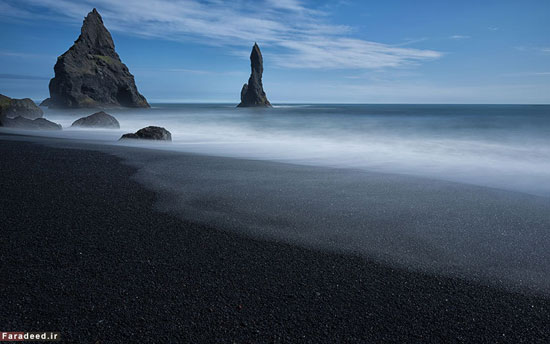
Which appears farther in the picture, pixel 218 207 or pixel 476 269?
pixel 218 207

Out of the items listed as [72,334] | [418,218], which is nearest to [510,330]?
[418,218]

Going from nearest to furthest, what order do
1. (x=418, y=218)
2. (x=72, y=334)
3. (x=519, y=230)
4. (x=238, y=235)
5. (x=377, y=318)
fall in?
(x=72, y=334) < (x=377, y=318) < (x=238, y=235) < (x=519, y=230) < (x=418, y=218)

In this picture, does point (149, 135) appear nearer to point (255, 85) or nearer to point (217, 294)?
point (217, 294)

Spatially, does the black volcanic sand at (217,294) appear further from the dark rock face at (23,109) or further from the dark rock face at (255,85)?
the dark rock face at (255,85)

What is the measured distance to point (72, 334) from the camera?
88.8 inches

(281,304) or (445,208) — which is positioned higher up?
(445,208)

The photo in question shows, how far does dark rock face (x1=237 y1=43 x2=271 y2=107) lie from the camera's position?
4493 inches

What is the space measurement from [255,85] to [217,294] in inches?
4573

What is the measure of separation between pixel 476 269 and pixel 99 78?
97142 mm

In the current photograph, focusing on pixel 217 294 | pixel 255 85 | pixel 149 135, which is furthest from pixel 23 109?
pixel 255 85

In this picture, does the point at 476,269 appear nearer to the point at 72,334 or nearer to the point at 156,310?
the point at 156,310

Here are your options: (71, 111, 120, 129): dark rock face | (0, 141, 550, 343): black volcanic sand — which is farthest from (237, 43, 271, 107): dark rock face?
(0, 141, 550, 343): black volcanic sand

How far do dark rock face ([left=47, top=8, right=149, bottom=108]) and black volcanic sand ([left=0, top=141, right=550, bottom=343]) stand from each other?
87.6 m

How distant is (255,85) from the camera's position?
11500 cm
